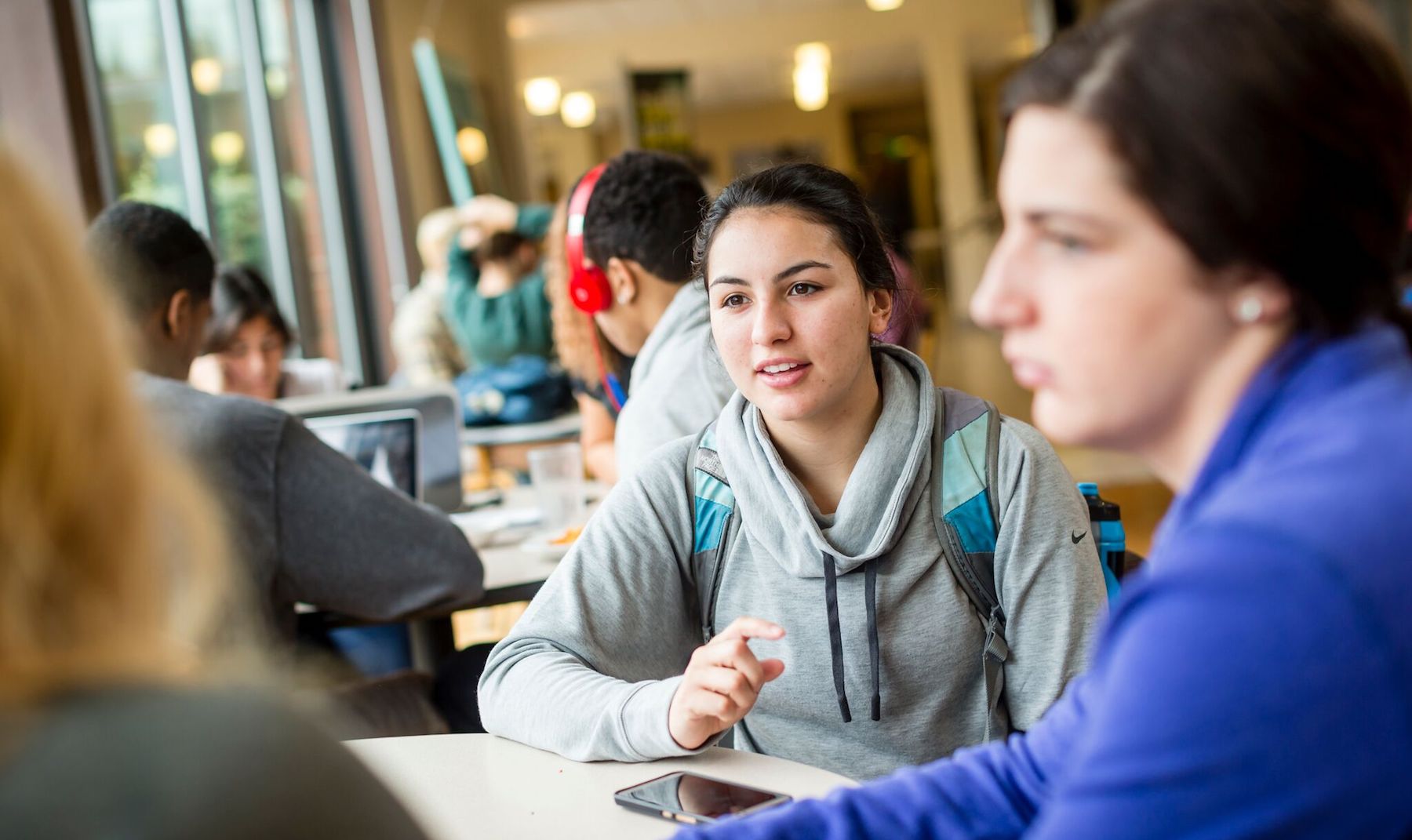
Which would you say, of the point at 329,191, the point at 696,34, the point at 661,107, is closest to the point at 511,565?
the point at 329,191

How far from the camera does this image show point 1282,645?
596 mm

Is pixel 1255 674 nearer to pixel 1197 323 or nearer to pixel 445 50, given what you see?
pixel 1197 323

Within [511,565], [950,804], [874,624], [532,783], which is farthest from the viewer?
[511,565]

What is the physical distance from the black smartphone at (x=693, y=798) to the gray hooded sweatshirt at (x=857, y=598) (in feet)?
0.81

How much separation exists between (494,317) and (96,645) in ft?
15.7

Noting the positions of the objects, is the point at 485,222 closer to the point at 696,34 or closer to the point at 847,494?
the point at 847,494

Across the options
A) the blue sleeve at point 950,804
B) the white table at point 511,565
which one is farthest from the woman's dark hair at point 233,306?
the blue sleeve at point 950,804

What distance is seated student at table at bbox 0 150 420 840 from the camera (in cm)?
49

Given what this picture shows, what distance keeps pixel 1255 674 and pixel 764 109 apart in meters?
17.5

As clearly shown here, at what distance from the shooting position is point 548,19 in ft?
34.6

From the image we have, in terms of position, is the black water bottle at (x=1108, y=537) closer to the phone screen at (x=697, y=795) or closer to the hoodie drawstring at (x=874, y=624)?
the hoodie drawstring at (x=874, y=624)

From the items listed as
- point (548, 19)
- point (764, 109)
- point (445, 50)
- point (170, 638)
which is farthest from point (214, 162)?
point (764, 109)

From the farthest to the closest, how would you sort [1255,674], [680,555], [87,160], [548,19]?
[548,19] → [87,160] → [680,555] → [1255,674]

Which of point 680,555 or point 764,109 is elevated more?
point 764,109
